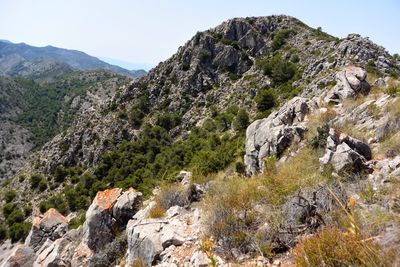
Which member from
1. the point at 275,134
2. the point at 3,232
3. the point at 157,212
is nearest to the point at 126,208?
the point at 157,212

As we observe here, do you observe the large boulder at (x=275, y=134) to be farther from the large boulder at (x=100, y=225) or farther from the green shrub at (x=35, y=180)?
the green shrub at (x=35, y=180)

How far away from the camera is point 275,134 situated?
41.0ft

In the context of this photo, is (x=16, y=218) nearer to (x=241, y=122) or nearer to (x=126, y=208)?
(x=241, y=122)

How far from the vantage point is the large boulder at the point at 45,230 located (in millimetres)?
15568

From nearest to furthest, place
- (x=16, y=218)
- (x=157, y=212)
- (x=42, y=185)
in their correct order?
1. (x=157, y=212)
2. (x=16, y=218)
3. (x=42, y=185)

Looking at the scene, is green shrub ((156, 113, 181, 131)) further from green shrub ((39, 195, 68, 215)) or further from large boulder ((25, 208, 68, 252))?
large boulder ((25, 208, 68, 252))

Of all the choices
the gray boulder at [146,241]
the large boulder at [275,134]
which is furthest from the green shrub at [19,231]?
the gray boulder at [146,241]

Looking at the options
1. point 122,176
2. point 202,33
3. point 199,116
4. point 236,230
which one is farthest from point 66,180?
point 236,230

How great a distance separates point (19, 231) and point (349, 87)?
144 ft

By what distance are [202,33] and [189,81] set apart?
1148 cm

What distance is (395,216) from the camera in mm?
4027

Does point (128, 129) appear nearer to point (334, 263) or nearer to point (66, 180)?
point (66, 180)

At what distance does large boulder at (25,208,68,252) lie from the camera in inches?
613

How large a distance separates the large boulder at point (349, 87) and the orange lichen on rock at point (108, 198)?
9.61 m
